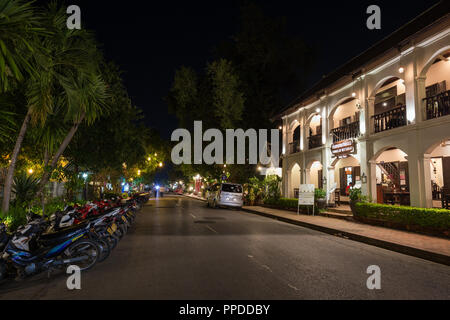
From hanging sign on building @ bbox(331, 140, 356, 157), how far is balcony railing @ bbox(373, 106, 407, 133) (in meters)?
1.47

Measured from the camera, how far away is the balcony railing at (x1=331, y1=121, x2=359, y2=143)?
16.8m

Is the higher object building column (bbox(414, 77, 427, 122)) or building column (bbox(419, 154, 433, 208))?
building column (bbox(414, 77, 427, 122))

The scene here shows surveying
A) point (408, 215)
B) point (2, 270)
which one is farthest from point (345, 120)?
point (2, 270)

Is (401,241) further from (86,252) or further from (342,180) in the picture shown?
(342,180)

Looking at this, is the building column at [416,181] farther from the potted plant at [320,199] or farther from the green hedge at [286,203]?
the green hedge at [286,203]

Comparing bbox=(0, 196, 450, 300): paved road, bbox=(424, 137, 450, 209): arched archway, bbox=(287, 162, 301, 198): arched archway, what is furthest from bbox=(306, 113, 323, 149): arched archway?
bbox=(0, 196, 450, 300): paved road

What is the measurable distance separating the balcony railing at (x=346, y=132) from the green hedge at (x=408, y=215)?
4.92m

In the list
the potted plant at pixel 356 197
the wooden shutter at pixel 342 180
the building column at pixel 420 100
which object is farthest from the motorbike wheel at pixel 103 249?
the wooden shutter at pixel 342 180

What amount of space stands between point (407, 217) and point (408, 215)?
0.08 meters

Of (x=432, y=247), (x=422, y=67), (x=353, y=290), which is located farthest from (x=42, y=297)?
(x=422, y=67)

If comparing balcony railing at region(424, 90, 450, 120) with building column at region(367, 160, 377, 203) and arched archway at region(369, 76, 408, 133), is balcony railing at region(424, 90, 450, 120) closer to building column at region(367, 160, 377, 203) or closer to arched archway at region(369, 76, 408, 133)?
arched archway at region(369, 76, 408, 133)

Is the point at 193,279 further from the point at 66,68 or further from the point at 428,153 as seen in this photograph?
the point at 428,153

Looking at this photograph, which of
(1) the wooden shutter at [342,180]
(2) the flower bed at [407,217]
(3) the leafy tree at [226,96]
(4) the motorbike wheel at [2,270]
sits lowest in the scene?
(4) the motorbike wheel at [2,270]

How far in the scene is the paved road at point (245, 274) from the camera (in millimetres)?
4484
